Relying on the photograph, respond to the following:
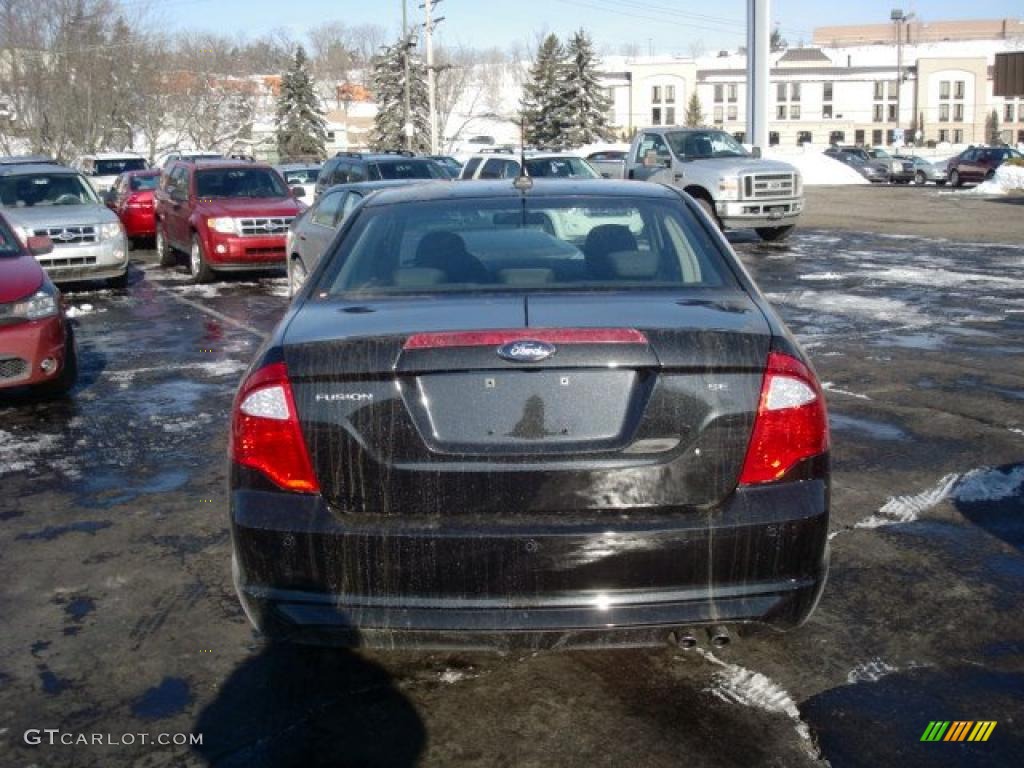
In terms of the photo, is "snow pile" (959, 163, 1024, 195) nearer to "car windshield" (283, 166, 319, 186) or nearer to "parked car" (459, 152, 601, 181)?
"car windshield" (283, 166, 319, 186)

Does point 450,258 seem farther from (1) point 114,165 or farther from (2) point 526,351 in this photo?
(1) point 114,165

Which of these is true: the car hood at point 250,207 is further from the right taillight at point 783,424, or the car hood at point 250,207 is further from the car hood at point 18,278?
the right taillight at point 783,424

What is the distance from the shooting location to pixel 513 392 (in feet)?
10.5

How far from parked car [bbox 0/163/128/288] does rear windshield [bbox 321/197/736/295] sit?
11.9 metres

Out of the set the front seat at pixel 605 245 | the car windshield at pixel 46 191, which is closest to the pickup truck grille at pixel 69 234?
the car windshield at pixel 46 191

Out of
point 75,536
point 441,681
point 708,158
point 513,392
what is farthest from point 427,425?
point 708,158

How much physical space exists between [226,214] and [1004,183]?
100.0 ft

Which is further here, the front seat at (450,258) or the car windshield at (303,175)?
the car windshield at (303,175)

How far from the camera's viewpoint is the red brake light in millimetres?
3227

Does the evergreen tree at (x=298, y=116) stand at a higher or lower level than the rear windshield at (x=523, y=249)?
higher

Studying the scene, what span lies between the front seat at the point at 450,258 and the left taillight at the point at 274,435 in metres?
0.98

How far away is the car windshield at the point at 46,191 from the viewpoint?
53.7ft

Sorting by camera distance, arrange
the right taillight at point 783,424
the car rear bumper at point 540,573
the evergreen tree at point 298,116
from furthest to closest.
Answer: the evergreen tree at point 298,116
the right taillight at point 783,424
the car rear bumper at point 540,573

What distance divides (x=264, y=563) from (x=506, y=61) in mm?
129331
